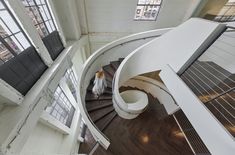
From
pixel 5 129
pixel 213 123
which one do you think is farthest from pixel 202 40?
pixel 5 129

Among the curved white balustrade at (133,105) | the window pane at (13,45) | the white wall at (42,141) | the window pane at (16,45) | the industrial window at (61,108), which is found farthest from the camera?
the curved white balustrade at (133,105)

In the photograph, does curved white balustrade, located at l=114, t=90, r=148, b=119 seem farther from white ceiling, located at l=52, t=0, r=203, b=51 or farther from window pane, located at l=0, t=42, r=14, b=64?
window pane, located at l=0, t=42, r=14, b=64

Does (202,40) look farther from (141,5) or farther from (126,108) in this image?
(141,5)

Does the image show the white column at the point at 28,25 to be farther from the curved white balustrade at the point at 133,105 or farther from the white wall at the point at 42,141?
the curved white balustrade at the point at 133,105

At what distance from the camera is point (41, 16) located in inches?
130

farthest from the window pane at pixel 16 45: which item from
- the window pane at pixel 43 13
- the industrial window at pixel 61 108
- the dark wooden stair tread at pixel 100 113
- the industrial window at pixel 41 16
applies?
the dark wooden stair tread at pixel 100 113

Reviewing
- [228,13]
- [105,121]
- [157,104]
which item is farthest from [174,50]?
[228,13]

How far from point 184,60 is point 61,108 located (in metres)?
4.54

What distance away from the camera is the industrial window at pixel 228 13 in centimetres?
505

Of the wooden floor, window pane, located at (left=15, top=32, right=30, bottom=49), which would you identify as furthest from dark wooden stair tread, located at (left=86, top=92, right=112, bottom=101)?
window pane, located at (left=15, top=32, right=30, bottom=49)

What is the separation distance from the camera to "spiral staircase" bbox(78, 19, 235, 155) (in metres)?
2.49

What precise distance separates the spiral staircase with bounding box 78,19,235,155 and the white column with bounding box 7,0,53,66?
5.47ft

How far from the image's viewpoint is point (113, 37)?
6.29m

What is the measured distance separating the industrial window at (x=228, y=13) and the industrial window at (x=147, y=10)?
2.74 m
